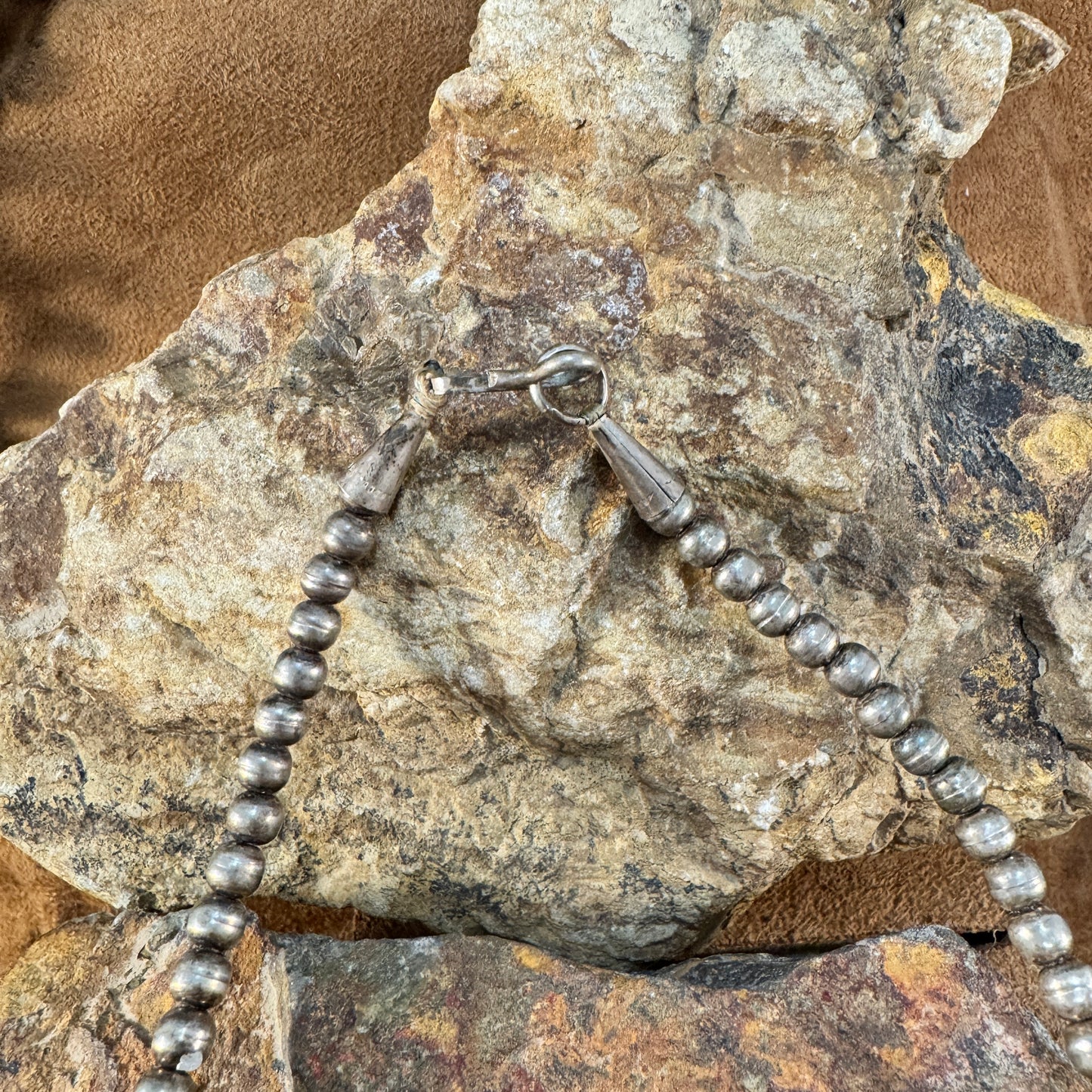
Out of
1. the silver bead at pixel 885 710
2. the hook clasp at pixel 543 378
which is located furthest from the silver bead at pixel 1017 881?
the hook clasp at pixel 543 378

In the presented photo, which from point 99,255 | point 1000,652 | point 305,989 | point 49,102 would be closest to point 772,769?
point 1000,652

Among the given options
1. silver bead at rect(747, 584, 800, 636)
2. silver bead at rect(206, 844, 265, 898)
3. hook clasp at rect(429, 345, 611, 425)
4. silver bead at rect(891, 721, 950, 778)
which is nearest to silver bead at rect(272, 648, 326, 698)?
silver bead at rect(206, 844, 265, 898)

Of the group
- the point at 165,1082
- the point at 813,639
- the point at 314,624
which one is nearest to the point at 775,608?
the point at 813,639

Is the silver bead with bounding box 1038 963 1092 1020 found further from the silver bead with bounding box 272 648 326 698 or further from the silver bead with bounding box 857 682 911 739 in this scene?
the silver bead with bounding box 272 648 326 698

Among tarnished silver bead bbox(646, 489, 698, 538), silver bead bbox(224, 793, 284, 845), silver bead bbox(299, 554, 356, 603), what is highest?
tarnished silver bead bbox(646, 489, 698, 538)

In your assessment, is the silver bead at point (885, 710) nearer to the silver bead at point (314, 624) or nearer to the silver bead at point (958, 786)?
the silver bead at point (958, 786)

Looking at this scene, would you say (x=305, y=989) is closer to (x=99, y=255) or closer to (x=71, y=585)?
(x=71, y=585)
